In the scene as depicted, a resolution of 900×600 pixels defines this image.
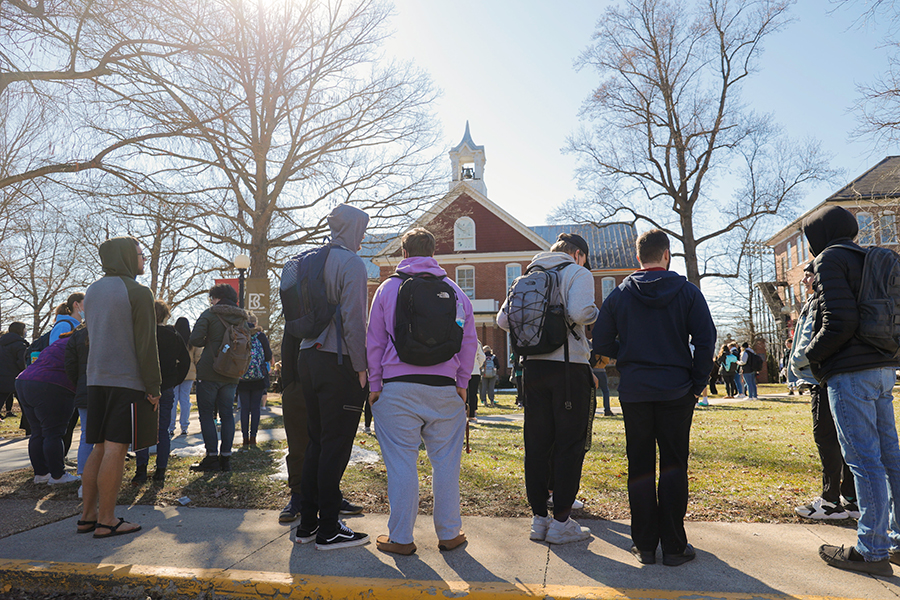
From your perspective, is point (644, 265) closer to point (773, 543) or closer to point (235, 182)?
point (773, 543)

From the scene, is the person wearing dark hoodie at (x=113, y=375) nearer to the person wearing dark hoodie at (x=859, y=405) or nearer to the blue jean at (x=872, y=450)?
the person wearing dark hoodie at (x=859, y=405)

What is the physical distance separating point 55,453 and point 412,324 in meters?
4.58

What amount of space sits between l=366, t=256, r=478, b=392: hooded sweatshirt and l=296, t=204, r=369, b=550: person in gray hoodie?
5.0 inches

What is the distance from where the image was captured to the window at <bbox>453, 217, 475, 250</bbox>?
116 feet

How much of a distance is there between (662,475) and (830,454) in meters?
1.79

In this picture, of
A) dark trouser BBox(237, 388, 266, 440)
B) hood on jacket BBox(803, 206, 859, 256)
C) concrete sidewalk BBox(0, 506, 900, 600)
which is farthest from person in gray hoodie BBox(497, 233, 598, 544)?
dark trouser BBox(237, 388, 266, 440)

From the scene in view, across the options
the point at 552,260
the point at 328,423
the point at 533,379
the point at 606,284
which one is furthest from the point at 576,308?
the point at 606,284

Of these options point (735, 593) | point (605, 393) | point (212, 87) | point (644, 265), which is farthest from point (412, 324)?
point (605, 393)

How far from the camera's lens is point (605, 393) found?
1323 cm

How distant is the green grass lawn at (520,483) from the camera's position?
15.4 ft

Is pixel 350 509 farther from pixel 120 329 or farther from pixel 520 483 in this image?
pixel 120 329

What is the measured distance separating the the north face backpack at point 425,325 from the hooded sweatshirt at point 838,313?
210cm

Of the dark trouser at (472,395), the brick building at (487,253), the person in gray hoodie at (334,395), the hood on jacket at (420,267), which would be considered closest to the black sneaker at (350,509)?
the person in gray hoodie at (334,395)

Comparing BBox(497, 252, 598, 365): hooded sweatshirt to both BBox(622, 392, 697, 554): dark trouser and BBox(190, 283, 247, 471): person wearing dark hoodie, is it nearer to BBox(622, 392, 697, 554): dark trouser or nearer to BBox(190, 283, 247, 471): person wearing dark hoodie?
BBox(622, 392, 697, 554): dark trouser
